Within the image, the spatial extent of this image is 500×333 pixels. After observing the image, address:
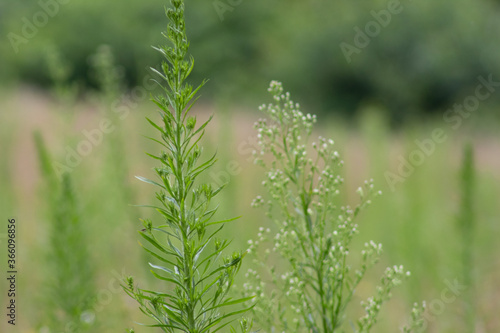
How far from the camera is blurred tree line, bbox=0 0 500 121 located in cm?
1795

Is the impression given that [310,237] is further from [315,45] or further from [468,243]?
[315,45]

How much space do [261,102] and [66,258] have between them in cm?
1535

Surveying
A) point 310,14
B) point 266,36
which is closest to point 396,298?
point 310,14

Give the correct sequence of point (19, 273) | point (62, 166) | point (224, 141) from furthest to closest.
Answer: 1. point (19, 273)
2. point (224, 141)
3. point (62, 166)

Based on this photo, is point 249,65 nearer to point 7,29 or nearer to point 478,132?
point 7,29

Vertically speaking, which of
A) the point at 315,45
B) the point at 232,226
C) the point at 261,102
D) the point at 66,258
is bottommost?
the point at 66,258

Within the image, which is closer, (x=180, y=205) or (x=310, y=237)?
(x=180, y=205)

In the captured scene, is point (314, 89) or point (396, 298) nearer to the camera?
point (396, 298)

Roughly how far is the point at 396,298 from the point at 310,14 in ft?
56.6

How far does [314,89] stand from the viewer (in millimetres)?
20031

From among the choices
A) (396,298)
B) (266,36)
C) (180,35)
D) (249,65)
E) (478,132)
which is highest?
(266,36)

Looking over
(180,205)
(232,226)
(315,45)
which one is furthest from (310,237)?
(315,45)

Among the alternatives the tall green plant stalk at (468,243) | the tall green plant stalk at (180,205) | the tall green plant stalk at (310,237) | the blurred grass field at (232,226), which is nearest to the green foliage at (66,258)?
the blurred grass field at (232,226)

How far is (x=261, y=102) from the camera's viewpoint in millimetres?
18109
